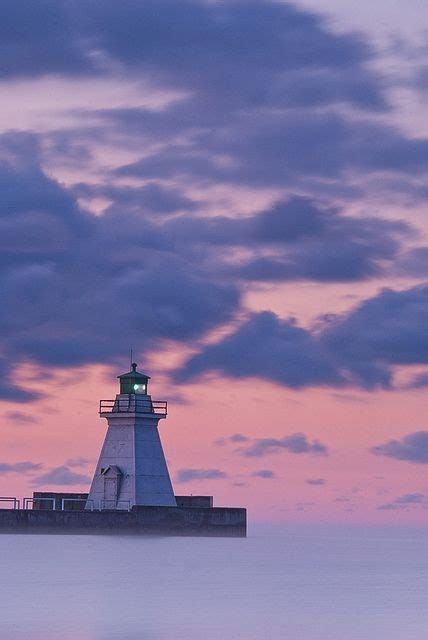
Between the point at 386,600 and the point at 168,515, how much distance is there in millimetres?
24565

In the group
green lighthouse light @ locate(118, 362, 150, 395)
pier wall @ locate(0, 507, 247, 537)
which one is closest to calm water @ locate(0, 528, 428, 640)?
pier wall @ locate(0, 507, 247, 537)

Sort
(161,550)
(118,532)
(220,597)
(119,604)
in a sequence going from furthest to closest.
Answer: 1. (161,550)
2. (118,532)
3. (220,597)
4. (119,604)

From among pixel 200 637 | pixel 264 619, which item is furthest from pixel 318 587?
pixel 200 637

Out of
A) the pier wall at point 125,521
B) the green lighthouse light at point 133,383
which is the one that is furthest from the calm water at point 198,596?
the green lighthouse light at point 133,383

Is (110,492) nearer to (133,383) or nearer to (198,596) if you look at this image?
(133,383)

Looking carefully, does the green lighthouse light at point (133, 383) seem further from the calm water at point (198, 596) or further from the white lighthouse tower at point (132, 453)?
the calm water at point (198, 596)

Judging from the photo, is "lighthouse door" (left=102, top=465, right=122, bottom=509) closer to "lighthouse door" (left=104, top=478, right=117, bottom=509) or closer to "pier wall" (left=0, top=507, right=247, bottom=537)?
"lighthouse door" (left=104, top=478, right=117, bottom=509)

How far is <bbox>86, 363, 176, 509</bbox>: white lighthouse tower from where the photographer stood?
83.9 metres

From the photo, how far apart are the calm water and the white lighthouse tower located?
3.55 metres

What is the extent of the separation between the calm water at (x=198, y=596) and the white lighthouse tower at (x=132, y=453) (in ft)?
11.7

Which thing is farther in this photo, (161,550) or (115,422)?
(161,550)

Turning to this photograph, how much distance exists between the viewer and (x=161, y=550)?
305 ft

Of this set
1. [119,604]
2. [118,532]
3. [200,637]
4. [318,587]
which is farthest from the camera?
[118,532]

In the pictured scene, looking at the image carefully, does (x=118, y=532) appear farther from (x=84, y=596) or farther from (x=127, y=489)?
(x=84, y=596)
